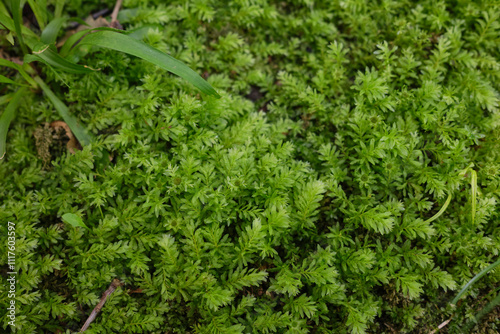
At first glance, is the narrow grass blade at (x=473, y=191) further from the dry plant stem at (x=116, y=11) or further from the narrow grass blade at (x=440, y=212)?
the dry plant stem at (x=116, y=11)

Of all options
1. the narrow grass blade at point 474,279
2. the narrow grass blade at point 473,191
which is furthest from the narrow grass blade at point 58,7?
the narrow grass blade at point 474,279

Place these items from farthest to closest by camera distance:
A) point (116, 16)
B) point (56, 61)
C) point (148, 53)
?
point (116, 16), point (56, 61), point (148, 53)

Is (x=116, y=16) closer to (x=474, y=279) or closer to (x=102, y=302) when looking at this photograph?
(x=102, y=302)

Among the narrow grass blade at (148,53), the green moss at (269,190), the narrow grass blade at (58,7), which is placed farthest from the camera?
the narrow grass blade at (58,7)

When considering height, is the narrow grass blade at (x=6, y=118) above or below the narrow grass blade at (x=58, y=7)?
below

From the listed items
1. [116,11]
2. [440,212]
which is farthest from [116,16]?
[440,212]
